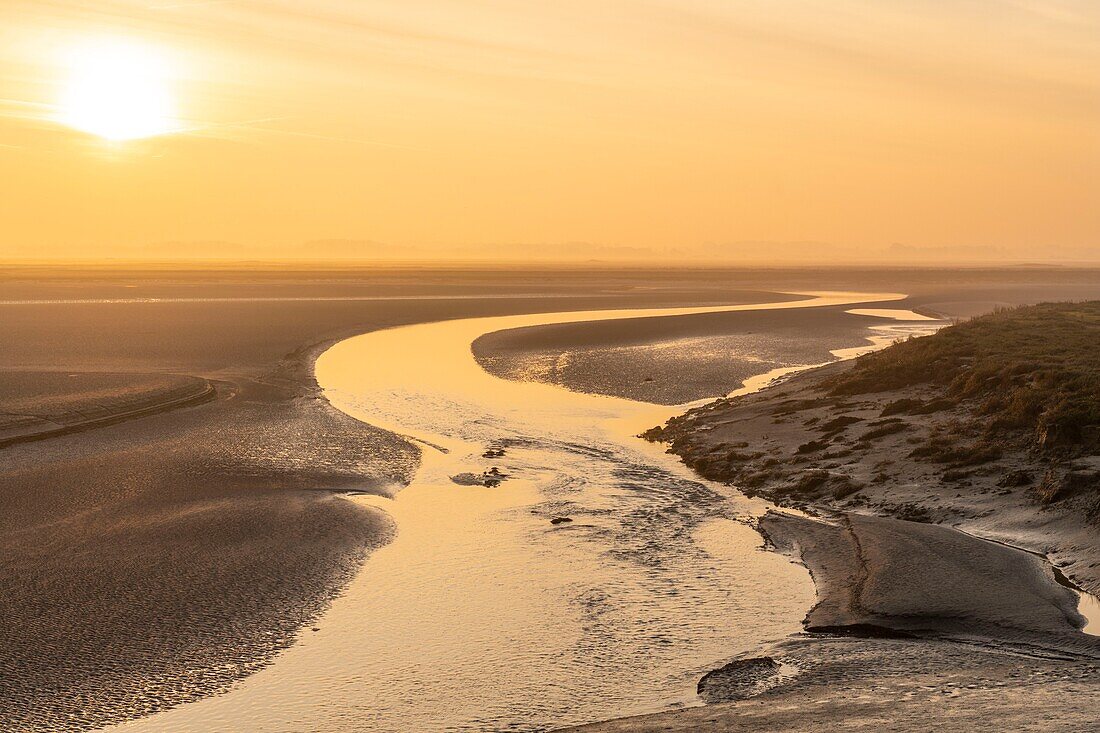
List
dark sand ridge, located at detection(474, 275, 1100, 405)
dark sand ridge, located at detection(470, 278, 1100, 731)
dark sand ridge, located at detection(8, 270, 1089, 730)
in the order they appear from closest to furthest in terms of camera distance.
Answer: dark sand ridge, located at detection(470, 278, 1100, 731) < dark sand ridge, located at detection(8, 270, 1089, 730) < dark sand ridge, located at detection(474, 275, 1100, 405)

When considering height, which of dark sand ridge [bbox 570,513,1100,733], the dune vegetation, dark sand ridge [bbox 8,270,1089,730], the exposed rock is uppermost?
the dune vegetation

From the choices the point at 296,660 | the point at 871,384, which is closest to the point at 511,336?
the point at 871,384

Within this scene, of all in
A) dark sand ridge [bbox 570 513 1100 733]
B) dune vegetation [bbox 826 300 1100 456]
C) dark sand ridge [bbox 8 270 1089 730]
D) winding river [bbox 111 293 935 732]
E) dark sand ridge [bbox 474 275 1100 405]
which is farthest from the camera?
dark sand ridge [bbox 474 275 1100 405]

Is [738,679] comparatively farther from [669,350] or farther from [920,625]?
[669,350]

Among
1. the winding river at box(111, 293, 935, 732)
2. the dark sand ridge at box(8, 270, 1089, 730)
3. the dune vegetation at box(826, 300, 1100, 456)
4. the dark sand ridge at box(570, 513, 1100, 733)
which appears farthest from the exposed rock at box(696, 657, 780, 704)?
the dune vegetation at box(826, 300, 1100, 456)

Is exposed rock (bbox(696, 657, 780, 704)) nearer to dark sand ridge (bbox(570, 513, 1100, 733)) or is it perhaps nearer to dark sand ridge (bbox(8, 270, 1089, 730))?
dark sand ridge (bbox(570, 513, 1100, 733))

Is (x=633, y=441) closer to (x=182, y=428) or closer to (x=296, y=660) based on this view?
(x=182, y=428)
